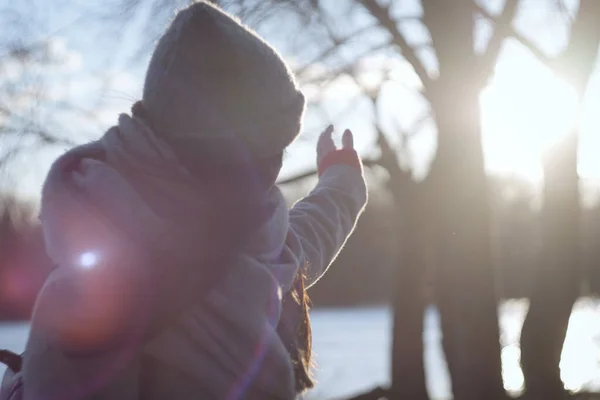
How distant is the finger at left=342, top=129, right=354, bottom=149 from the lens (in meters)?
2.00

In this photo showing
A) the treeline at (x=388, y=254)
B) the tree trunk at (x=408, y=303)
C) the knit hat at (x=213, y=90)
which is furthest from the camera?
the treeline at (x=388, y=254)

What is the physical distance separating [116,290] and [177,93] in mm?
350

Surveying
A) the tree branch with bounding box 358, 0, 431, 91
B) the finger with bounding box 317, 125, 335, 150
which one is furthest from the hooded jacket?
the tree branch with bounding box 358, 0, 431, 91

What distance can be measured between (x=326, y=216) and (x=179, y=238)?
1.77 feet

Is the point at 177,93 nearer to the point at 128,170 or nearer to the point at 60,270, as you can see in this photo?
the point at 128,170

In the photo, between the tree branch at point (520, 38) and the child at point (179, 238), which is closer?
the child at point (179, 238)

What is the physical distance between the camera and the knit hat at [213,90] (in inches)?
53.3

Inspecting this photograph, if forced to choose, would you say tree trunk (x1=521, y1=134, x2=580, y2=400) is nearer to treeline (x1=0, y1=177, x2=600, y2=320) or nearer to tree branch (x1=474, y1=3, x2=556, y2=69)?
tree branch (x1=474, y1=3, x2=556, y2=69)

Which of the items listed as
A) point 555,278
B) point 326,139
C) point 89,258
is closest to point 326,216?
point 326,139

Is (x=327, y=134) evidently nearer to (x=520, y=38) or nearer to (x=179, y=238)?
(x=179, y=238)

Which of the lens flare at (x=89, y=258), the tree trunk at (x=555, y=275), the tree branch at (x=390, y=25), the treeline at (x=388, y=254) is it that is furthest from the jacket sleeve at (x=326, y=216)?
the treeline at (x=388, y=254)

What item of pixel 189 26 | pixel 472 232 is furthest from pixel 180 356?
pixel 472 232

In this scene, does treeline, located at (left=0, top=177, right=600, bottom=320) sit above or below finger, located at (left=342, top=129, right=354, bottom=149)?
below

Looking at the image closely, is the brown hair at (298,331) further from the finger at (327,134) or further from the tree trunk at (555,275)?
the tree trunk at (555,275)
